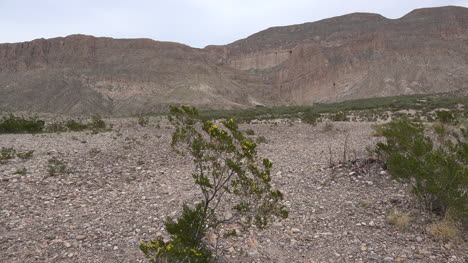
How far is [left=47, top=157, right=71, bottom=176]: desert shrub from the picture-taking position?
27.3 ft

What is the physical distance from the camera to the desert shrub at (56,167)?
8.33m

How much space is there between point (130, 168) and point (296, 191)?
5.63m

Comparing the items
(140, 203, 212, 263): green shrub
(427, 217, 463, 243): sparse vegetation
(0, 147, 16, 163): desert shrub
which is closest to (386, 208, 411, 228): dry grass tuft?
(427, 217, 463, 243): sparse vegetation

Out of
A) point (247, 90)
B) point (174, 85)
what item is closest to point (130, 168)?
point (174, 85)

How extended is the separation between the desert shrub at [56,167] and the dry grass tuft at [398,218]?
27.9 feet

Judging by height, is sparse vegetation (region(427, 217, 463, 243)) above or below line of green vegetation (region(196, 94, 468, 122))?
below

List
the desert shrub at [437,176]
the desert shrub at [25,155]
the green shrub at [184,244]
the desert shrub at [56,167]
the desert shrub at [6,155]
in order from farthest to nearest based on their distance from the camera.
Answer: the desert shrub at [25,155]
the desert shrub at [6,155]
the desert shrub at [56,167]
the desert shrub at [437,176]
the green shrub at [184,244]

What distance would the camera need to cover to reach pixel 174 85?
76.6 m

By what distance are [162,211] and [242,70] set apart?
10518 cm

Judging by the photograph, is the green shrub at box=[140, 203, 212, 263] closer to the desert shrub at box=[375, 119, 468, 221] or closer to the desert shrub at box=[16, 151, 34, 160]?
the desert shrub at box=[375, 119, 468, 221]

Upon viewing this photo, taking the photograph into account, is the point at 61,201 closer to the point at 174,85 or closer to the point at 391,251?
the point at 391,251

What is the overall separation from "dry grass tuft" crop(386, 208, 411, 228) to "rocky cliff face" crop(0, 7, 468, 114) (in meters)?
60.9

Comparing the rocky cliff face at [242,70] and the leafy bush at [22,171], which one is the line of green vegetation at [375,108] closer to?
the leafy bush at [22,171]

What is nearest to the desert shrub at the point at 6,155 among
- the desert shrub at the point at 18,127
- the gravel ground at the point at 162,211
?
the gravel ground at the point at 162,211
